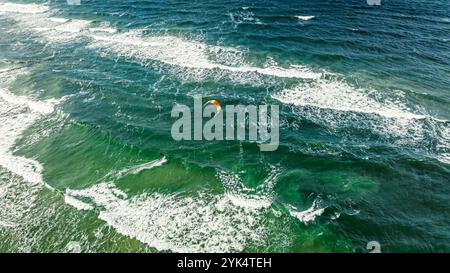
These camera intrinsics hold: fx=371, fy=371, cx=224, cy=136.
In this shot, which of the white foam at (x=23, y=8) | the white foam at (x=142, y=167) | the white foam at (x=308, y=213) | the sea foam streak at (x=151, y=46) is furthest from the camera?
the white foam at (x=23, y=8)

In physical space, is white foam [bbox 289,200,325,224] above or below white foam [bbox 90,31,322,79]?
below

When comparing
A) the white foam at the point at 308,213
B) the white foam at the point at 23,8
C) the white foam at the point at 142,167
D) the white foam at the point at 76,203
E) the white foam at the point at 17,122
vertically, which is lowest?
the white foam at the point at 308,213

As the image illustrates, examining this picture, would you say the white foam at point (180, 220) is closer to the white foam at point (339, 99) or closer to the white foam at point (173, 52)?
the white foam at point (339, 99)

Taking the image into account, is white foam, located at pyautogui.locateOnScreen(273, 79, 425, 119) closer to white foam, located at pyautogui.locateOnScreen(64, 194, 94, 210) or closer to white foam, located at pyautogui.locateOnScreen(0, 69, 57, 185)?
white foam, located at pyautogui.locateOnScreen(64, 194, 94, 210)

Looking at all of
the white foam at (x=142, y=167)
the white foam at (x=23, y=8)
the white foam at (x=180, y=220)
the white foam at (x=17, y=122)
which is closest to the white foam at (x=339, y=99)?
the white foam at (x=142, y=167)

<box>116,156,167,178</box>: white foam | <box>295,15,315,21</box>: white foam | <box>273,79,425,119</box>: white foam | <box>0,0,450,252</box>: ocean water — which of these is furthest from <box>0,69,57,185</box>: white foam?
<box>295,15,315,21</box>: white foam

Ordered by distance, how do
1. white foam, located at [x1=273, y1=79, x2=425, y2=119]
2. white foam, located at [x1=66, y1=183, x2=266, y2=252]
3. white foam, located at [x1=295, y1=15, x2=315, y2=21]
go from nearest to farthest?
white foam, located at [x1=66, y1=183, x2=266, y2=252] < white foam, located at [x1=273, y1=79, x2=425, y2=119] < white foam, located at [x1=295, y1=15, x2=315, y2=21]

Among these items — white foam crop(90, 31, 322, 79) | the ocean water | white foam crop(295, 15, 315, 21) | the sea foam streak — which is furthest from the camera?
white foam crop(295, 15, 315, 21)

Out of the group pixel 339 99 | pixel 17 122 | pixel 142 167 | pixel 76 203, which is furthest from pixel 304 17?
pixel 76 203
